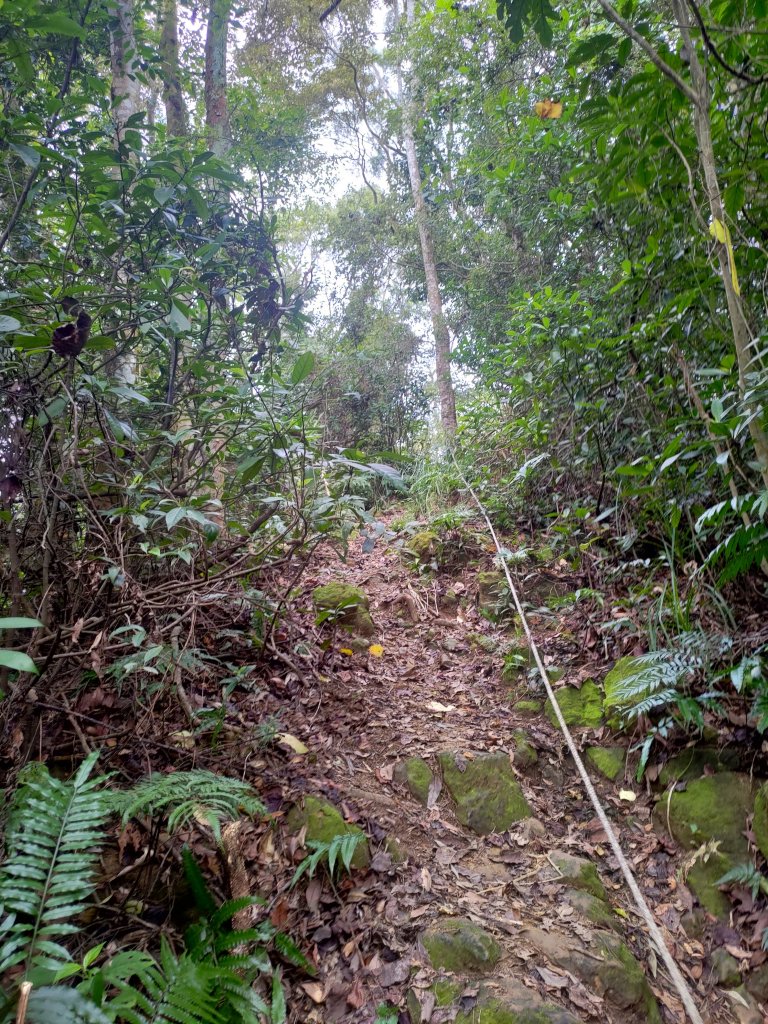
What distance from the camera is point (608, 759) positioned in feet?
8.37

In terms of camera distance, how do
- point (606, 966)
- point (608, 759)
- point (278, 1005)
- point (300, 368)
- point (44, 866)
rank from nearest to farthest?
point (44, 866) → point (278, 1005) → point (606, 966) → point (300, 368) → point (608, 759)

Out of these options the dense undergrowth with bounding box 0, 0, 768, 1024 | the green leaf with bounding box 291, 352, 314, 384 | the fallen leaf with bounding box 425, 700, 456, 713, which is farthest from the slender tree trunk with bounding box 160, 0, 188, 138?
the fallen leaf with bounding box 425, 700, 456, 713

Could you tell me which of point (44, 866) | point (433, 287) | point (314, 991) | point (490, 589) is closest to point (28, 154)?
point (44, 866)

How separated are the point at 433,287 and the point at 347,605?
6718 millimetres

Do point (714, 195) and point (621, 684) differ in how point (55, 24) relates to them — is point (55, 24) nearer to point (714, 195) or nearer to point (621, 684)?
point (714, 195)

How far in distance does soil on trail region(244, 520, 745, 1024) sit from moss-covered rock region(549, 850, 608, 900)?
0.4 inches

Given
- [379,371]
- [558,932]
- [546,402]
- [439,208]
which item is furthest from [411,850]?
[439,208]

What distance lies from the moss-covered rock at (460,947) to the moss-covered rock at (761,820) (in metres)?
1.11

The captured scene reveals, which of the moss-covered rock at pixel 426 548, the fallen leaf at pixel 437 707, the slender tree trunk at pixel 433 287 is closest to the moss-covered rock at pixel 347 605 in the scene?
the fallen leaf at pixel 437 707

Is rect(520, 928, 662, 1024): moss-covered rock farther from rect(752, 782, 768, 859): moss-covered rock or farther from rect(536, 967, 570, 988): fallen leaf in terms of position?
rect(752, 782, 768, 859): moss-covered rock

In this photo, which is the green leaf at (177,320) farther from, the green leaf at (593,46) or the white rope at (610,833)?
the white rope at (610,833)

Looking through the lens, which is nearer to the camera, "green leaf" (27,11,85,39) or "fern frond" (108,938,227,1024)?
"fern frond" (108,938,227,1024)

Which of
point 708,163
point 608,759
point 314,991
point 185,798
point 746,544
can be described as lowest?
point 314,991

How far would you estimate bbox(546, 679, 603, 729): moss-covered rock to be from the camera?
2750mm
